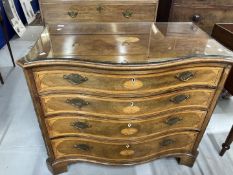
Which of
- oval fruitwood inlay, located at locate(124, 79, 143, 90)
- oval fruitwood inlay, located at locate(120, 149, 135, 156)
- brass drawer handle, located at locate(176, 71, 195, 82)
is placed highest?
brass drawer handle, located at locate(176, 71, 195, 82)

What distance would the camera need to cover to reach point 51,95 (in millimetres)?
1009

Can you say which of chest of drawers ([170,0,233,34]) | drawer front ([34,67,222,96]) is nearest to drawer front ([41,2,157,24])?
chest of drawers ([170,0,233,34])

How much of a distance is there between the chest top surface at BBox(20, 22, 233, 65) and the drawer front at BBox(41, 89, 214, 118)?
202 mm

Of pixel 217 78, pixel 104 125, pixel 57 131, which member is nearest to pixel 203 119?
pixel 217 78

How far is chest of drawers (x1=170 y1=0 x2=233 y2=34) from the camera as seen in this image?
5.46 feet

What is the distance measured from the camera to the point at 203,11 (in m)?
1.70

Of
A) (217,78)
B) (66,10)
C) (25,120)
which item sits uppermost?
(66,10)

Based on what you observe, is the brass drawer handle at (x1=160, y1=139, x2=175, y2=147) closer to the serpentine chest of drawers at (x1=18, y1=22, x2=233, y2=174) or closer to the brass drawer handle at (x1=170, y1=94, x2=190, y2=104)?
the serpentine chest of drawers at (x1=18, y1=22, x2=233, y2=174)

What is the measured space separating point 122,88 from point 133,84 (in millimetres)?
55

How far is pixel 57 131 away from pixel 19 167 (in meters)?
0.54

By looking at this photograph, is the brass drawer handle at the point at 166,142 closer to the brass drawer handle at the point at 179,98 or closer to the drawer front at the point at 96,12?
the brass drawer handle at the point at 179,98

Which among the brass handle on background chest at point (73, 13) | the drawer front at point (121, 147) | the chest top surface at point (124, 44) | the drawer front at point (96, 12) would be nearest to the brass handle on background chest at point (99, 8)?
the drawer front at point (96, 12)

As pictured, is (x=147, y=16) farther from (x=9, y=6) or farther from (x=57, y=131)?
(x=9, y=6)

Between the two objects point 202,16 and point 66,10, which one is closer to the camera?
point 66,10
